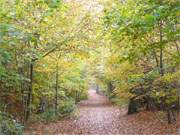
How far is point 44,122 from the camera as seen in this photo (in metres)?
20.1

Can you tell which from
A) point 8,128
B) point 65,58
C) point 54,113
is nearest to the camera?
point 8,128

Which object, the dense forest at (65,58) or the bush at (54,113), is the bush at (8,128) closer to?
the dense forest at (65,58)

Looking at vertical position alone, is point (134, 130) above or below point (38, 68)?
below

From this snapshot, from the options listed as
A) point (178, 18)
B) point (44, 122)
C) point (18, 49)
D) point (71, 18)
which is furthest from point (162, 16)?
point (44, 122)

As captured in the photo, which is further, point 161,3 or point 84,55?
point 84,55

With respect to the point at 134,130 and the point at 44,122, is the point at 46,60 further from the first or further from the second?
the point at 134,130

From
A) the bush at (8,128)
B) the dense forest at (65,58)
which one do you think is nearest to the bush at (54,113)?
the dense forest at (65,58)

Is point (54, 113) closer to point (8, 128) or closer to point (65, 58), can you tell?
point (65, 58)

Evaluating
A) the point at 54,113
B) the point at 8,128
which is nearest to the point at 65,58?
the point at 54,113

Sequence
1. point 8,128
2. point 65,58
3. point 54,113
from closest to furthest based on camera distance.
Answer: point 8,128 < point 65,58 < point 54,113

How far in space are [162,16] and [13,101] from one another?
41.0 ft

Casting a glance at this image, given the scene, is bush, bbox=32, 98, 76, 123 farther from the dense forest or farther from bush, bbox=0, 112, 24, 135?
bush, bbox=0, 112, 24, 135

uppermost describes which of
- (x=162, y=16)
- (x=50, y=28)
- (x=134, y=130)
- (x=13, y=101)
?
(x=50, y=28)

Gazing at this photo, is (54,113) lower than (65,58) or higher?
lower
